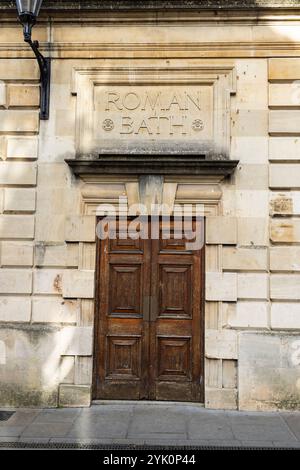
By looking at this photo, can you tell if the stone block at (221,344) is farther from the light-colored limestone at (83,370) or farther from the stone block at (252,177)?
the stone block at (252,177)

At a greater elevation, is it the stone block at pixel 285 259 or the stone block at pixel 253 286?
the stone block at pixel 285 259

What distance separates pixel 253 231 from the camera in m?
7.15

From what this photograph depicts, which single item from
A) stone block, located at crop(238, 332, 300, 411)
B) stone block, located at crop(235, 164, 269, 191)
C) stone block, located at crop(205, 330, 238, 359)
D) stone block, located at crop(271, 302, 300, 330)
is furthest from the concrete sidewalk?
stone block, located at crop(235, 164, 269, 191)

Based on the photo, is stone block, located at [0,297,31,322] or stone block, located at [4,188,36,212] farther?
stone block, located at [4,188,36,212]

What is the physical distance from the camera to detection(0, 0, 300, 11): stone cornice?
7.19 m

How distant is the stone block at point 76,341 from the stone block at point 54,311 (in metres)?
0.16

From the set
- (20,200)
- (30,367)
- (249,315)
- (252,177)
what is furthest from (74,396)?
(252,177)

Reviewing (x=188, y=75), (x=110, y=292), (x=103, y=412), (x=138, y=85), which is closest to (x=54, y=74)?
(x=138, y=85)

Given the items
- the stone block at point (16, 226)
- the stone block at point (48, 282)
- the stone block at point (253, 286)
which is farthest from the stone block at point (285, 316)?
the stone block at point (16, 226)

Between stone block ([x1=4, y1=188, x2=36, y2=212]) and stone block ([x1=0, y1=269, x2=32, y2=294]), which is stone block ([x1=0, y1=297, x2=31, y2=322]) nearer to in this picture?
stone block ([x1=0, y1=269, x2=32, y2=294])

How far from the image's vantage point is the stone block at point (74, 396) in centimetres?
698

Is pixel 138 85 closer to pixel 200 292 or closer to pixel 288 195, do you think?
pixel 288 195

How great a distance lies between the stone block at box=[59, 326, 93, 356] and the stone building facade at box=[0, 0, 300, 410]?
0.02m

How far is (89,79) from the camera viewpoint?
7.45 metres
